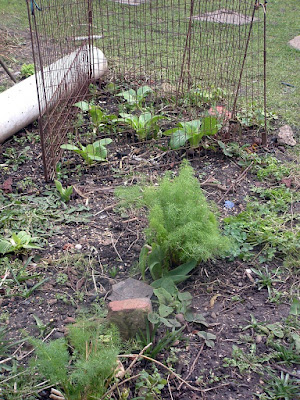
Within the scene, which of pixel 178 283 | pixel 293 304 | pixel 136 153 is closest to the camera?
pixel 293 304

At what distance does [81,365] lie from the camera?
186cm

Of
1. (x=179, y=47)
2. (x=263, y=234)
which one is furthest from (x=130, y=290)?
(x=179, y=47)

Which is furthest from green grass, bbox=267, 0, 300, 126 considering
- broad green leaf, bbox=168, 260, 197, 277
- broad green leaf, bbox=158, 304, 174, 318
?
broad green leaf, bbox=158, 304, 174, 318

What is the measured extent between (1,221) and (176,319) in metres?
1.47

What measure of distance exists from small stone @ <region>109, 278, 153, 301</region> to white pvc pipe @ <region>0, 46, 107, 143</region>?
2040mm

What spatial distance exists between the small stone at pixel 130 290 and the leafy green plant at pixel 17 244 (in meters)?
0.70

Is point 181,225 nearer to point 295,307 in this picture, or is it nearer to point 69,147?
point 295,307

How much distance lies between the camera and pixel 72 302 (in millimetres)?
2578

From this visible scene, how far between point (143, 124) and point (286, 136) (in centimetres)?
137

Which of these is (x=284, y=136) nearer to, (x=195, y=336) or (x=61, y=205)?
(x=61, y=205)

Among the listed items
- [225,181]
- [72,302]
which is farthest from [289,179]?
[72,302]

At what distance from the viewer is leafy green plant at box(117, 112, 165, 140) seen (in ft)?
Answer: 13.9

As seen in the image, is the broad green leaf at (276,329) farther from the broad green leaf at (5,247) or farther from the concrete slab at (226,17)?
the concrete slab at (226,17)

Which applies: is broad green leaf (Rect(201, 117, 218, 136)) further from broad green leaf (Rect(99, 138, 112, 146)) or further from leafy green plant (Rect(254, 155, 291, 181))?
broad green leaf (Rect(99, 138, 112, 146))
